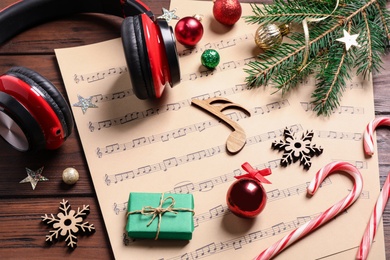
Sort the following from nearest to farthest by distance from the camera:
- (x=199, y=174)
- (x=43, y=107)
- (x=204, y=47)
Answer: (x=43, y=107) → (x=199, y=174) → (x=204, y=47)

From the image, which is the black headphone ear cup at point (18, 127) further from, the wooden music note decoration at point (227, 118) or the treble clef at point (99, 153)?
the wooden music note decoration at point (227, 118)

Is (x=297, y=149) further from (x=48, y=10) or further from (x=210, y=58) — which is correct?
(x=48, y=10)

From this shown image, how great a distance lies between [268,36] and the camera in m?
1.13

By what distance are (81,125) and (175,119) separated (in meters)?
0.21

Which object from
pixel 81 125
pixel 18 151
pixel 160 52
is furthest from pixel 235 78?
pixel 18 151

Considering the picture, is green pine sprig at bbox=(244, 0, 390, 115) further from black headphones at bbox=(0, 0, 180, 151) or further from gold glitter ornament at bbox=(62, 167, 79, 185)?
gold glitter ornament at bbox=(62, 167, 79, 185)

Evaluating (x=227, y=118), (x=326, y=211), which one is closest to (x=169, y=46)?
(x=227, y=118)

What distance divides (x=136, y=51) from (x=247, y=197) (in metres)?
0.36

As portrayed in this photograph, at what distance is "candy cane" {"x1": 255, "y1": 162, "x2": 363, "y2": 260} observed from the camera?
0.99 m

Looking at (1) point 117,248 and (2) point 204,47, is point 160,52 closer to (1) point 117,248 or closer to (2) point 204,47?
(2) point 204,47

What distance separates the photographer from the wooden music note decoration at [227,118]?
1075mm

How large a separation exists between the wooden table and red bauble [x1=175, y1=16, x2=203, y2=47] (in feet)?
0.31

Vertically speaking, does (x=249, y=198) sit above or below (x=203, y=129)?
below

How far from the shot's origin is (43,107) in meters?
0.94
